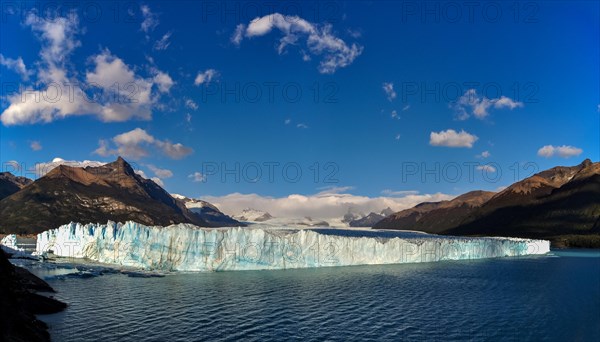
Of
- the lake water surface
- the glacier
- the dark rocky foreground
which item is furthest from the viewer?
the glacier

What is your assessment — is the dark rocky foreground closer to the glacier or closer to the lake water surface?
the lake water surface

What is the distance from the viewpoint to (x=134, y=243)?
6525 cm

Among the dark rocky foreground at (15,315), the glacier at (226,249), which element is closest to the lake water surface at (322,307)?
the dark rocky foreground at (15,315)

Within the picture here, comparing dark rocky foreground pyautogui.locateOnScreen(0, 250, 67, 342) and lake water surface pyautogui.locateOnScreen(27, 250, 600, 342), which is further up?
dark rocky foreground pyautogui.locateOnScreen(0, 250, 67, 342)

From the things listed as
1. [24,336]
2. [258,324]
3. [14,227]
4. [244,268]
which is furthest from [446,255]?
[14,227]

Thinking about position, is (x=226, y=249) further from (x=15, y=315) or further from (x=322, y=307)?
(x=15, y=315)

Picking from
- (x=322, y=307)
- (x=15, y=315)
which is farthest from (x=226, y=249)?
(x=15, y=315)

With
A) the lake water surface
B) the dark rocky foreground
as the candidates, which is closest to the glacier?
the lake water surface

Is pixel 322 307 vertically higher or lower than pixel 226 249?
lower

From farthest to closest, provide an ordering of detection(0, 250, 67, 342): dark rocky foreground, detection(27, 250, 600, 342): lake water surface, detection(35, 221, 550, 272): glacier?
1. detection(35, 221, 550, 272): glacier
2. detection(27, 250, 600, 342): lake water surface
3. detection(0, 250, 67, 342): dark rocky foreground

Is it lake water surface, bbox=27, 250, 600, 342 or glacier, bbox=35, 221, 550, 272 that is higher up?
glacier, bbox=35, 221, 550, 272

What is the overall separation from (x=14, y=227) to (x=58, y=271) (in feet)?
522

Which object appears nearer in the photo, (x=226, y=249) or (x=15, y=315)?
(x=15, y=315)

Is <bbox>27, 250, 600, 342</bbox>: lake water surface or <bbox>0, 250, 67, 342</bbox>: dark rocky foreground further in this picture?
<bbox>27, 250, 600, 342</bbox>: lake water surface
